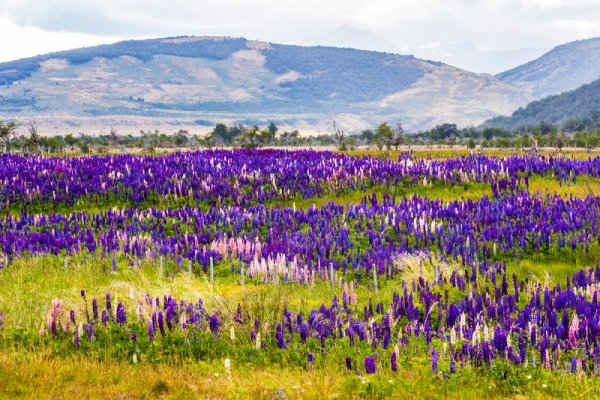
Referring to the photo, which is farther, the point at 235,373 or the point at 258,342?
the point at 258,342

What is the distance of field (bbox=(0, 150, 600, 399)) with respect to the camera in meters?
6.71

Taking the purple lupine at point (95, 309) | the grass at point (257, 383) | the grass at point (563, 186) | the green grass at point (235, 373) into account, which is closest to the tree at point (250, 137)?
the grass at point (563, 186)

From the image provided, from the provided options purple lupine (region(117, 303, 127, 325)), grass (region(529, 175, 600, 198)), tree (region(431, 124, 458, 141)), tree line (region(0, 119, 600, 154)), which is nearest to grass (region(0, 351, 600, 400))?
purple lupine (region(117, 303, 127, 325))

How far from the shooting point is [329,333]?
7.67 meters

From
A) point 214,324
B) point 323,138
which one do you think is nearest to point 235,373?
point 214,324

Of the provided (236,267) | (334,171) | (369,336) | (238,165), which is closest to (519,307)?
(369,336)

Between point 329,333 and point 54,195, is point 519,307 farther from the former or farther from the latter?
point 54,195

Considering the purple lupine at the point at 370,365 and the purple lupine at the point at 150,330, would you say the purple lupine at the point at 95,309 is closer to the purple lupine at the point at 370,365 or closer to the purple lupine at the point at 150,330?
the purple lupine at the point at 150,330

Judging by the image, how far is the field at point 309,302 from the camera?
671 cm

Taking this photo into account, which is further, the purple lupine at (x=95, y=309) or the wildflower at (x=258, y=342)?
the purple lupine at (x=95, y=309)

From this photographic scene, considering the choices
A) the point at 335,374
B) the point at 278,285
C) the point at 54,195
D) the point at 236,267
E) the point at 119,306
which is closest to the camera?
the point at 335,374

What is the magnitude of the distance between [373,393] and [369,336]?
113cm

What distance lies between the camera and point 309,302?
29.8 ft

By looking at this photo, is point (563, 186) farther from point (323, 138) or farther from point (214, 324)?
point (323, 138)
